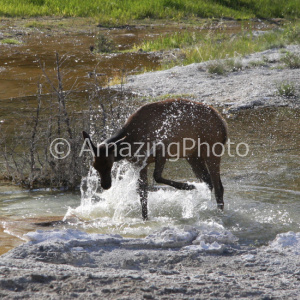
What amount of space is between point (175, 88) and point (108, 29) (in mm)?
15474

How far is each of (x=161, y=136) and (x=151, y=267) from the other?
2350 millimetres

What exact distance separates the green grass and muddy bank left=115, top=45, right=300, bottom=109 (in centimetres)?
1503

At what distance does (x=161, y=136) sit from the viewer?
6.73 metres

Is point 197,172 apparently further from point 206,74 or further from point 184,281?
point 206,74

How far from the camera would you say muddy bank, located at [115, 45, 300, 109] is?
1273cm

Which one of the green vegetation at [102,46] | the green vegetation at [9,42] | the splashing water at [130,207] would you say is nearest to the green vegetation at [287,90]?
the splashing water at [130,207]

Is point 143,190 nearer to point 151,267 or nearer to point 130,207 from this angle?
point 130,207

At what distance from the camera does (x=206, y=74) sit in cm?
1472

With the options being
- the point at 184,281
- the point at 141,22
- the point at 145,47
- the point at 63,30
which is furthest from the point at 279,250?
the point at 141,22

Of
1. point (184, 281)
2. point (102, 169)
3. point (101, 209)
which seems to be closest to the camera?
point (184, 281)

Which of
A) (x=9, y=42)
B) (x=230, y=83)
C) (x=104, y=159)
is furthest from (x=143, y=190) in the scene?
(x=9, y=42)

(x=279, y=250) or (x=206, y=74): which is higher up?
(x=206, y=74)

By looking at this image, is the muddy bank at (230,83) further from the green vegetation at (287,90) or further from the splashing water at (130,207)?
the splashing water at (130,207)

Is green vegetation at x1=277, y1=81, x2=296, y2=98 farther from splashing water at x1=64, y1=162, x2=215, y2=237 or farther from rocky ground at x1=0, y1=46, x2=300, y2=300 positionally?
rocky ground at x1=0, y1=46, x2=300, y2=300
